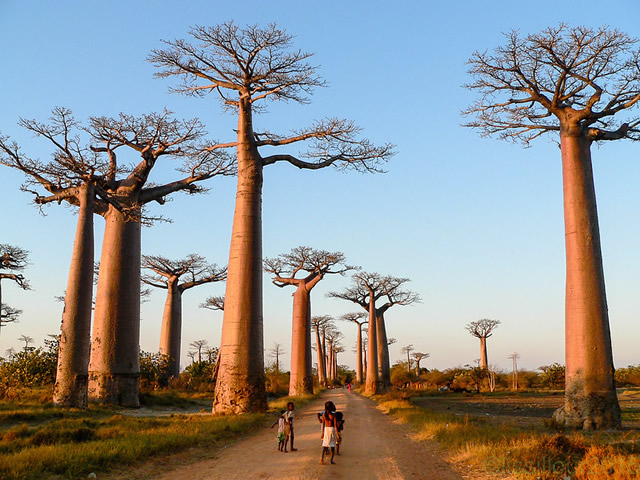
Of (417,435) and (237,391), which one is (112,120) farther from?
(417,435)

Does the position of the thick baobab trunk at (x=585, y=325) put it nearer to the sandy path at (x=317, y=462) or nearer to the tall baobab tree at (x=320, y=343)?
the sandy path at (x=317, y=462)

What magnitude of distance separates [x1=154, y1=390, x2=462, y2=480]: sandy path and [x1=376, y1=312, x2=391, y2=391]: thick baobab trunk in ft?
75.5

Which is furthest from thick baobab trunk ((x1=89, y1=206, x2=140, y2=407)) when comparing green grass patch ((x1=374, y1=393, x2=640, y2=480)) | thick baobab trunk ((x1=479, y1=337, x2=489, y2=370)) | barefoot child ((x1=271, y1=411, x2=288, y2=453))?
thick baobab trunk ((x1=479, y1=337, x2=489, y2=370))

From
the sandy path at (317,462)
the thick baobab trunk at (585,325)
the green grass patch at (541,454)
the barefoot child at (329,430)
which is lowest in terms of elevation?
the sandy path at (317,462)

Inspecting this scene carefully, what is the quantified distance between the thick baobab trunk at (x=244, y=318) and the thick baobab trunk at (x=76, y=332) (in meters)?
3.11

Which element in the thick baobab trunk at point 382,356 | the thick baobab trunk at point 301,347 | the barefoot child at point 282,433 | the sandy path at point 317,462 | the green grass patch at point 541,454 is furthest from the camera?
the thick baobab trunk at point 382,356

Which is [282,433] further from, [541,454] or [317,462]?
[541,454]

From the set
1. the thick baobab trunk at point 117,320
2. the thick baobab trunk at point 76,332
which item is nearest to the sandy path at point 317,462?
the thick baobab trunk at point 76,332

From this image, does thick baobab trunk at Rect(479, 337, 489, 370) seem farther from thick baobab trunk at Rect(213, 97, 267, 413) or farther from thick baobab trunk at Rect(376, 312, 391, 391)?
thick baobab trunk at Rect(213, 97, 267, 413)

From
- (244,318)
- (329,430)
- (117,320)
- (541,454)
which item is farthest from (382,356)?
(541,454)

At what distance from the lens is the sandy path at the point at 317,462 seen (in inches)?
238

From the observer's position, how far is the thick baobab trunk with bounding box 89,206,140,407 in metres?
15.4

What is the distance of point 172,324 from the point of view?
1112 inches

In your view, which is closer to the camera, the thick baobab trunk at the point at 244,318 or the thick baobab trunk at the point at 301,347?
the thick baobab trunk at the point at 244,318
